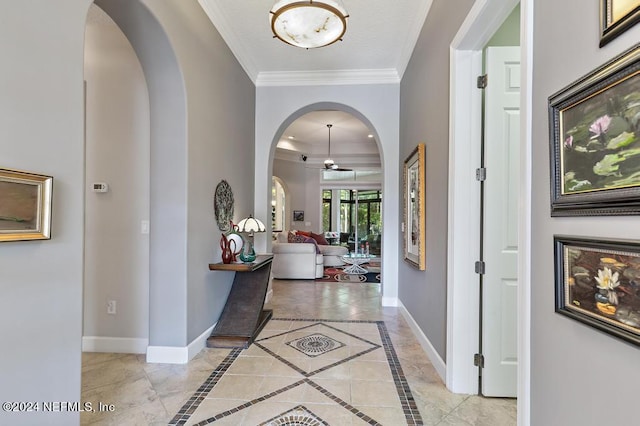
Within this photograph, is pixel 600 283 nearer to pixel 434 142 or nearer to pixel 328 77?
pixel 434 142

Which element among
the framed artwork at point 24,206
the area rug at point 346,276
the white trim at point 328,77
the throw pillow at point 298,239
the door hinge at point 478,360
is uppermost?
the white trim at point 328,77

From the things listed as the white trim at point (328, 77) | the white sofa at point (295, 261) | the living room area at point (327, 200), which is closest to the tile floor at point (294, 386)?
the white sofa at point (295, 261)

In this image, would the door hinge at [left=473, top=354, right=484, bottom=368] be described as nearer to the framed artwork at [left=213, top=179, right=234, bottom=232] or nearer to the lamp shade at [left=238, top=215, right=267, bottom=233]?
the lamp shade at [left=238, top=215, right=267, bottom=233]

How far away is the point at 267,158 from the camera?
15.1 feet

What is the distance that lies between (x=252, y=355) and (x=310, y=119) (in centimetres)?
559

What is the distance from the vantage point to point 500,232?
2.20 metres

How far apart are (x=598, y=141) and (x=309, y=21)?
1993mm

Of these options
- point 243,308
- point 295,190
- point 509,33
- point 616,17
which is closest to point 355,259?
point 295,190

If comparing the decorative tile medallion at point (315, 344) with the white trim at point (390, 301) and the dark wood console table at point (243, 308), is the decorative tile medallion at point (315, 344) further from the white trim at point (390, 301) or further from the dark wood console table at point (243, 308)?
the white trim at point (390, 301)

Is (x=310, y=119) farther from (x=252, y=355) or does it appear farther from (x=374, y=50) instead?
(x=252, y=355)

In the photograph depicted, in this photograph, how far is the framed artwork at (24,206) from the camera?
121cm

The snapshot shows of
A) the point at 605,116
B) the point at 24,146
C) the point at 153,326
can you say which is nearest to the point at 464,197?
the point at 605,116

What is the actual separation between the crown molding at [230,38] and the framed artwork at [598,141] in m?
3.17

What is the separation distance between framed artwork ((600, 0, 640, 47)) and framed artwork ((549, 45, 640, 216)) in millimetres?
75
